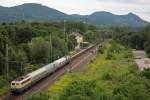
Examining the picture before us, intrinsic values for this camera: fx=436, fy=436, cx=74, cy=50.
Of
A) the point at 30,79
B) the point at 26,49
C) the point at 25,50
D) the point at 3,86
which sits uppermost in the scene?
the point at 26,49

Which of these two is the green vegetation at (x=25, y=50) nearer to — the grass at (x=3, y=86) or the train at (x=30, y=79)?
the grass at (x=3, y=86)

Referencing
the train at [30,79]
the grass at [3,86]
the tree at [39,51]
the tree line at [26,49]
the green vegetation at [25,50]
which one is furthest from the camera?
the tree at [39,51]

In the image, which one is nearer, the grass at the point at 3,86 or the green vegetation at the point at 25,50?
the grass at the point at 3,86

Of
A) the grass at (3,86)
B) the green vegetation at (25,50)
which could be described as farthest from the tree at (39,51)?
the grass at (3,86)

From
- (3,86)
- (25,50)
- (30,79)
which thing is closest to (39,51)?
(25,50)

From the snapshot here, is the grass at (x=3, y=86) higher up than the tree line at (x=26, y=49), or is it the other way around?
the tree line at (x=26, y=49)

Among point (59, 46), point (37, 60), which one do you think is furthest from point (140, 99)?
point (59, 46)

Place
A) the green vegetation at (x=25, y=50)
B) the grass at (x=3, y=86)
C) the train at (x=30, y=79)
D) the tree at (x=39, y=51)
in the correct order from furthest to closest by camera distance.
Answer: the tree at (x=39, y=51)
the green vegetation at (x=25, y=50)
the grass at (x=3, y=86)
the train at (x=30, y=79)

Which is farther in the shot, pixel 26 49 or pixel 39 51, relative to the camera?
pixel 39 51

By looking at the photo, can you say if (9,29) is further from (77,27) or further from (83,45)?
(77,27)

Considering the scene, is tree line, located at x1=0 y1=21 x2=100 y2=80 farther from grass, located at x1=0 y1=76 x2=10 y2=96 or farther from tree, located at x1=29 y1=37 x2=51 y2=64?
grass, located at x1=0 y1=76 x2=10 y2=96

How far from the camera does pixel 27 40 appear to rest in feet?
295

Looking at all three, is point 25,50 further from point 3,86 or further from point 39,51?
point 3,86

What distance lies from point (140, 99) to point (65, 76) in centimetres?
Answer: 2770
